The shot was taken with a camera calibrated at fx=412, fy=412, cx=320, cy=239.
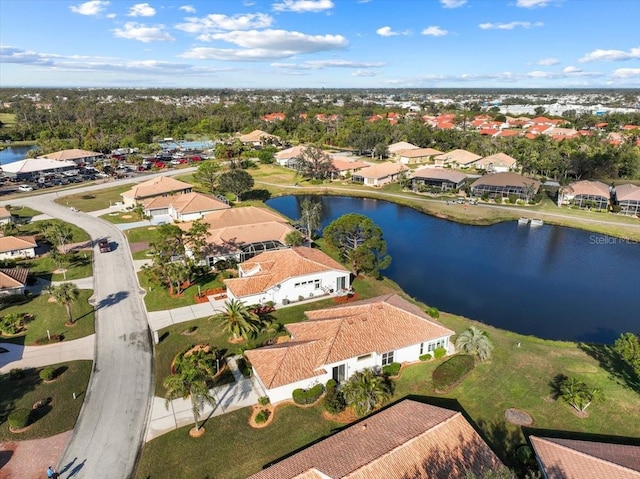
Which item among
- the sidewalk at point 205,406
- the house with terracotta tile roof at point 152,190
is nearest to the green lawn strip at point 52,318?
the sidewalk at point 205,406

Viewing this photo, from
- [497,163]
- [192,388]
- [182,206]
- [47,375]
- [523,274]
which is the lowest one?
[523,274]

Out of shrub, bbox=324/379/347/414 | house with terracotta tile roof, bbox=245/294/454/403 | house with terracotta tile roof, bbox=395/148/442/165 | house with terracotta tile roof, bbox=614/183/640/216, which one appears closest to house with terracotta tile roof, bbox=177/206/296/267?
house with terracotta tile roof, bbox=245/294/454/403

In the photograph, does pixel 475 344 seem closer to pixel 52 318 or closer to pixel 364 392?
pixel 364 392

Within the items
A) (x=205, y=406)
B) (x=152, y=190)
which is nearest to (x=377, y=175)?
(x=152, y=190)

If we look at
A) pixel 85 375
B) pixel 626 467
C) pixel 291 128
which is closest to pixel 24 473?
pixel 85 375

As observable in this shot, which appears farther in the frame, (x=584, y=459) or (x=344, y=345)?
(x=344, y=345)

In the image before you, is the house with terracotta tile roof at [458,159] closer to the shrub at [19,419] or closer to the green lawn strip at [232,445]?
the green lawn strip at [232,445]
